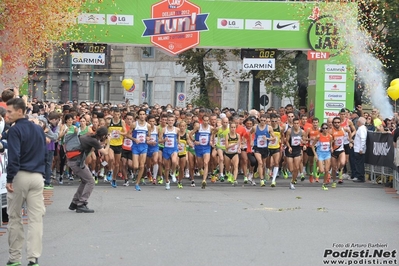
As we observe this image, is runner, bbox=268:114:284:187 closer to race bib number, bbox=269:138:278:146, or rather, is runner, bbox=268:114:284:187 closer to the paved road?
race bib number, bbox=269:138:278:146

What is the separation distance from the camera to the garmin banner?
21.7m

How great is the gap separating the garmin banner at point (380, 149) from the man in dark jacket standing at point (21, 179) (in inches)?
512

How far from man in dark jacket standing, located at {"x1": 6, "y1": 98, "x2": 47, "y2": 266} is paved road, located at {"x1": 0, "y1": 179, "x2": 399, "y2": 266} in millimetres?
500

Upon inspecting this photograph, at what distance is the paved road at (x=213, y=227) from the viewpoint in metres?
10.3

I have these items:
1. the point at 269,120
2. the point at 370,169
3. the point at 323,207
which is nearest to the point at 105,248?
the point at 323,207

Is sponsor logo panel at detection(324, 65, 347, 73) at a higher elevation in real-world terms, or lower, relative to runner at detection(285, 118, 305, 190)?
higher

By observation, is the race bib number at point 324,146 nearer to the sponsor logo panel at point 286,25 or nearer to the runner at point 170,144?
the runner at point 170,144

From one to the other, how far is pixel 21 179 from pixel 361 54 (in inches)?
698

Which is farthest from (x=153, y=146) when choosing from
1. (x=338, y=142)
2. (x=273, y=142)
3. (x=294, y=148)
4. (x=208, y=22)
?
(x=208, y=22)

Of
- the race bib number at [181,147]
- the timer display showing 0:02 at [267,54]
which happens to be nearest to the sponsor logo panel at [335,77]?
the timer display showing 0:02 at [267,54]

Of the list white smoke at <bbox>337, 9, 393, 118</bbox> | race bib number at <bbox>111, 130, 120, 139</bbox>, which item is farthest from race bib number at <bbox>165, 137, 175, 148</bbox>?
white smoke at <bbox>337, 9, 393, 118</bbox>

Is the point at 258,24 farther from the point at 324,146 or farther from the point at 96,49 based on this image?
the point at 324,146

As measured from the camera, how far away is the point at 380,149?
22266mm

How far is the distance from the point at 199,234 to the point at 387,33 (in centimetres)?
2198
